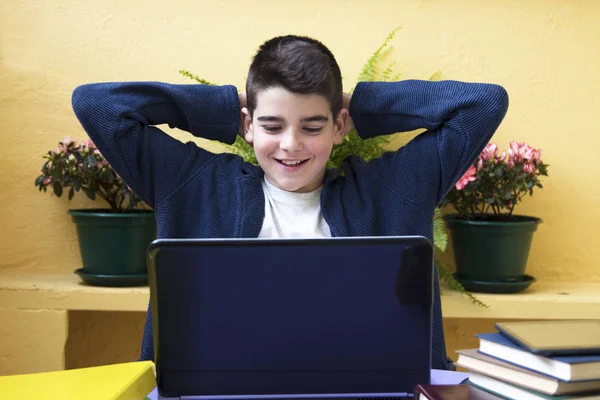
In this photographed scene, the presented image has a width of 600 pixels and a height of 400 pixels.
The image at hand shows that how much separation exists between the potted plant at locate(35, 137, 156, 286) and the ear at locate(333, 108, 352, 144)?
0.89 meters

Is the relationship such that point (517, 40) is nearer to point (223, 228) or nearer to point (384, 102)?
point (384, 102)

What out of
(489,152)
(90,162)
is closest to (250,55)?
(90,162)

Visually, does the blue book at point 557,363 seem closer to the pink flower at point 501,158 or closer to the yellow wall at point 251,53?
the pink flower at point 501,158

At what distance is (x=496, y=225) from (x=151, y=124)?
3.76ft

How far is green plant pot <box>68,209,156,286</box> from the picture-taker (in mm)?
→ 2201

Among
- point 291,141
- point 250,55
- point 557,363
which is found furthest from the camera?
point 250,55

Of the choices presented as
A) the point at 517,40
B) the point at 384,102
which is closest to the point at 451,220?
the point at 517,40

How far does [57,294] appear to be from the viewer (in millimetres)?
2193

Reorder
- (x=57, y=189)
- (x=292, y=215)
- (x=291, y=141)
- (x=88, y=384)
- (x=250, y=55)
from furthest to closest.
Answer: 1. (x=250, y=55)
2. (x=57, y=189)
3. (x=292, y=215)
4. (x=291, y=141)
5. (x=88, y=384)

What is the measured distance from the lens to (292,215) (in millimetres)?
1469

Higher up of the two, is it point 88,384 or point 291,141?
point 291,141

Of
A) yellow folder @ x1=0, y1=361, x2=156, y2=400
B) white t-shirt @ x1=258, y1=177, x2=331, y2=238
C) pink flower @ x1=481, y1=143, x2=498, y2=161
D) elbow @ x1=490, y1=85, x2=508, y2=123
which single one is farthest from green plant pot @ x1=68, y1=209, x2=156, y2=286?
yellow folder @ x1=0, y1=361, x2=156, y2=400

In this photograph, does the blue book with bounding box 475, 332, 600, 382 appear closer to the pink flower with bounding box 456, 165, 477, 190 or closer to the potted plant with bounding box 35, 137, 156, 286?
the pink flower with bounding box 456, 165, 477, 190

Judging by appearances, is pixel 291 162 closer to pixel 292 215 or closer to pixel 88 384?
pixel 292 215
